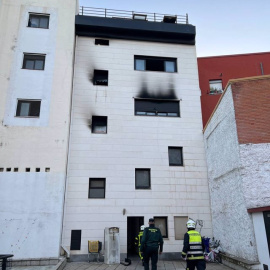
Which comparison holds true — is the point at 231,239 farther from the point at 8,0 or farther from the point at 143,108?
the point at 8,0

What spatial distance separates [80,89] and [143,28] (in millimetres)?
5412

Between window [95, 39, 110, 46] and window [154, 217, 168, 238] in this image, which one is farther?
window [95, 39, 110, 46]

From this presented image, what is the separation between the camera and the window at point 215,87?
56.4ft

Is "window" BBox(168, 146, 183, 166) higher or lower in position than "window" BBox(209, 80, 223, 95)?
lower

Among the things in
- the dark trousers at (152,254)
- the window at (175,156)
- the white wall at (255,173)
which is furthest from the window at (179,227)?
the dark trousers at (152,254)

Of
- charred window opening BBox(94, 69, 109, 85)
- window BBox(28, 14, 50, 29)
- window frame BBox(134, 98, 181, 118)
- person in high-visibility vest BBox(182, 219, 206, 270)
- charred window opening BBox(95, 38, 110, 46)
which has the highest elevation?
window BBox(28, 14, 50, 29)

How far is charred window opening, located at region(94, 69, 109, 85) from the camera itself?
14969 millimetres

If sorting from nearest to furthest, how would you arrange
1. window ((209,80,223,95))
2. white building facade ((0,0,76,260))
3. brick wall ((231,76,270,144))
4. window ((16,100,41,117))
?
brick wall ((231,76,270,144)) → white building facade ((0,0,76,260)) → window ((16,100,41,117)) → window ((209,80,223,95))

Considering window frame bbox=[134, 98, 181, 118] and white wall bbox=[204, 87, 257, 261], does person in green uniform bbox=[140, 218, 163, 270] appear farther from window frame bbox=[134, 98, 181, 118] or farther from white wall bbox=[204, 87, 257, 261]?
window frame bbox=[134, 98, 181, 118]

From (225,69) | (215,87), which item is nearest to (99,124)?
(215,87)

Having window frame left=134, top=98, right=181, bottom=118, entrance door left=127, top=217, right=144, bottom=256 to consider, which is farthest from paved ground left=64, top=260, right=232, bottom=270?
window frame left=134, top=98, right=181, bottom=118

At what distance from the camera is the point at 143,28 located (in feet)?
51.7

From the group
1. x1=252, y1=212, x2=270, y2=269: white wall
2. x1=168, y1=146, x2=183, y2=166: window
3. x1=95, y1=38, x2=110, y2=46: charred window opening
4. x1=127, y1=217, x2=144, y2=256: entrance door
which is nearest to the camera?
x1=252, y1=212, x2=270, y2=269: white wall

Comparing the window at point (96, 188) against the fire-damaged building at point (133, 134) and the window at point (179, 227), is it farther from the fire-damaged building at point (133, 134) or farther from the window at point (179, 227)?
the window at point (179, 227)
